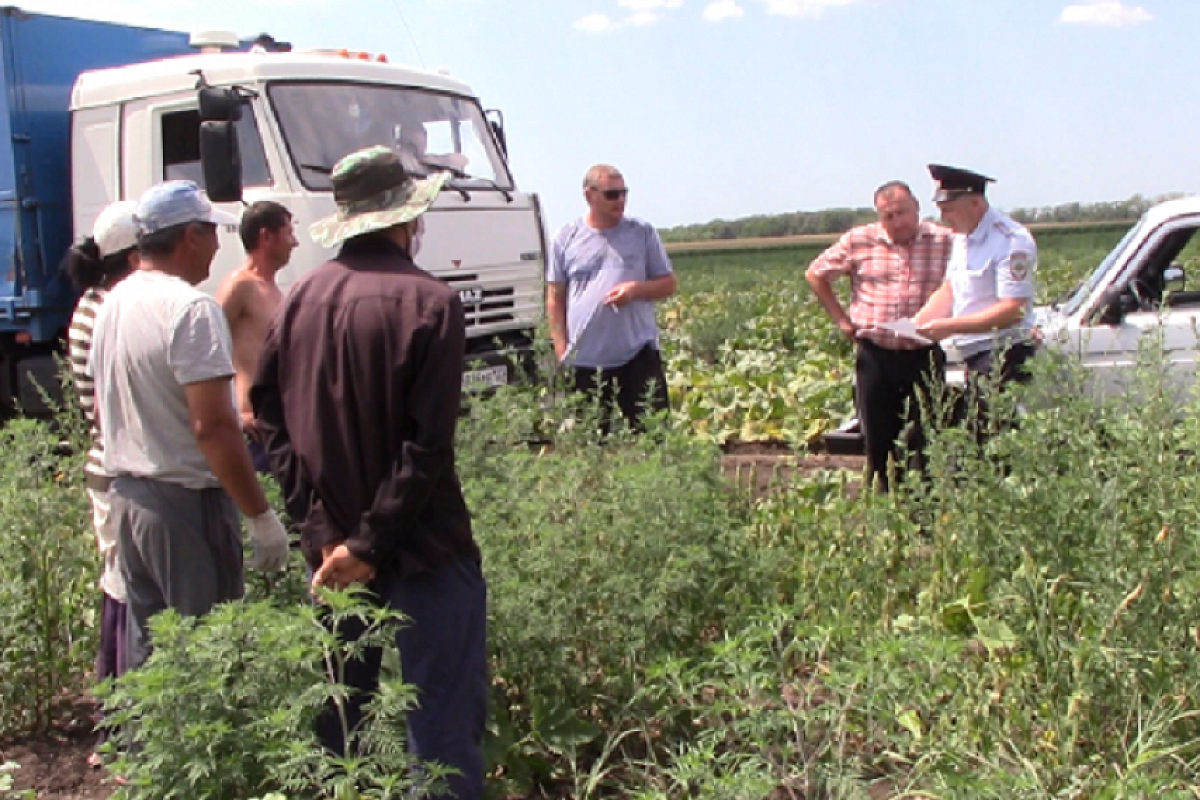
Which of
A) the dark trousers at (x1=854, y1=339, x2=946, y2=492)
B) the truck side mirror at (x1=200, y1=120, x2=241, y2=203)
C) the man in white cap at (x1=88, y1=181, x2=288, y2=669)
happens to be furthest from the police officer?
the truck side mirror at (x1=200, y1=120, x2=241, y2=203)

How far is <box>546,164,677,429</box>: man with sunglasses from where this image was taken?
6.21m

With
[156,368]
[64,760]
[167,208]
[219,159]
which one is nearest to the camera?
[156,368]

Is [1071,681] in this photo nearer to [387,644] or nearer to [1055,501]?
[1055,501]

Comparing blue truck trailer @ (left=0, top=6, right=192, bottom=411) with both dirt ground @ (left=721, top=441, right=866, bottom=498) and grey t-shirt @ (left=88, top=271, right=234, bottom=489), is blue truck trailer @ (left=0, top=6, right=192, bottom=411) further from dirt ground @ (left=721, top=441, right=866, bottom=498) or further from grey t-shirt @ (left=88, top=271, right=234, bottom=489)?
grey t-shirt @ (left=88, top=271, right=234, bottom=489)

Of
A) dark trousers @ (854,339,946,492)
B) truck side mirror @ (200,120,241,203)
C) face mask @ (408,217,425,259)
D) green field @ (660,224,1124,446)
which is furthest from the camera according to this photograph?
green field @ (660,224,1124,446)

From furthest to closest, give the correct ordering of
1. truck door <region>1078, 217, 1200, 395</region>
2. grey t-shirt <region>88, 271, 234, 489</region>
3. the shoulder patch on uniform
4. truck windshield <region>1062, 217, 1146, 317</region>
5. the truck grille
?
1. the truck grille
2. truck windshield <region>1062, 217, 1146, 317</region>
3. truck door <region>1078, 217, 1200, 395</region>
4. the shoulder patch on uniform
5. grey t-shirt <region>88, 271, 234, 489</region>

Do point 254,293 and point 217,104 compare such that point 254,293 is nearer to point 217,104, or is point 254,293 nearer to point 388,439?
point 388,439

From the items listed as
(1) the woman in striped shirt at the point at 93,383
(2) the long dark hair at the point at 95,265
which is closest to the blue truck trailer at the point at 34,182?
(2) the long dark hair at the point at 95,265

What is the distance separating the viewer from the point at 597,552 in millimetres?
3719

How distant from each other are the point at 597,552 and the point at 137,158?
5821 mm

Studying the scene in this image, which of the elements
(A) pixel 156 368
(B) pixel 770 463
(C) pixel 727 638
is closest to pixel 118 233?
(A) pixel 156 368

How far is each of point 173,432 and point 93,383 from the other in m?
Answer: 0.50

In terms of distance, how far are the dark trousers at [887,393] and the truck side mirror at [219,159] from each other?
3.92 m

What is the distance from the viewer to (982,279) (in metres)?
5.54
